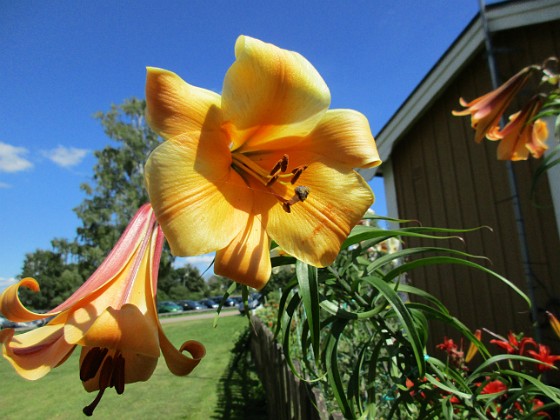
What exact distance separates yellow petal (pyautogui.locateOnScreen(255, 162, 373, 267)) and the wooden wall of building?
2775 millimetres

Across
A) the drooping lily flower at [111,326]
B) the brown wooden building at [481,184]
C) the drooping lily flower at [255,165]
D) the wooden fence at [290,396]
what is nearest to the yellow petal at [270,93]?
the drooping lily flower at [255,165]

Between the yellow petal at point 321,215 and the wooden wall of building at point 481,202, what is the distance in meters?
2.78

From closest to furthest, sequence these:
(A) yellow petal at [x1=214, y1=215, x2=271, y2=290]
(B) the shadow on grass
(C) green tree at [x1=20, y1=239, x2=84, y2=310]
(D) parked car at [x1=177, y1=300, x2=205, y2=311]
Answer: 1. (A) yellow petal at [x1=214, y1=215, x2=271, y2=290]
2. (B) the shadow on grass
3. (C) green tree at [x1=20, y1=239, x2=84, y2=310]
4. (D) parked car at [x1=177, y1=300, x2=205, y2=311]

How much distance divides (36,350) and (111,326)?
0.17m

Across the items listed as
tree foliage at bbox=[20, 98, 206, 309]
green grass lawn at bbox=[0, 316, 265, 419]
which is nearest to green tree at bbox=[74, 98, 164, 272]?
tree foliage at bbox=[20, 98, 206, 309]

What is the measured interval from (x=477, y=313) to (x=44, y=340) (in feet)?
13.4

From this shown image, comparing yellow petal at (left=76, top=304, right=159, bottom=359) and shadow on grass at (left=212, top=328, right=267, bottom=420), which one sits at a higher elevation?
yellow petal at (left=76, top=304, right=159, bottom=359)

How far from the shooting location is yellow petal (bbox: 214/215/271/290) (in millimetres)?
520

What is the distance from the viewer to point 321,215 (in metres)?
0.60

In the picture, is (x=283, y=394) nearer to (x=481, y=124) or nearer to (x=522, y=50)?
(x=481, y=124)

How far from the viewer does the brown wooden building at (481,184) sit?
3156mm

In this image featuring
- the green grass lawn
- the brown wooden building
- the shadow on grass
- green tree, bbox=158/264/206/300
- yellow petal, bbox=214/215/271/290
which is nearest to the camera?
yellow petal, bbox=214/215/271/290

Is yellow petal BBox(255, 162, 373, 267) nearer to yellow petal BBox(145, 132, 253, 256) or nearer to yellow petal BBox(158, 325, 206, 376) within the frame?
yellow petal BBox(145, 132, 253, 256)

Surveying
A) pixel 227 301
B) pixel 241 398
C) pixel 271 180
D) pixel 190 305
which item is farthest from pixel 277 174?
pixel 190 305
